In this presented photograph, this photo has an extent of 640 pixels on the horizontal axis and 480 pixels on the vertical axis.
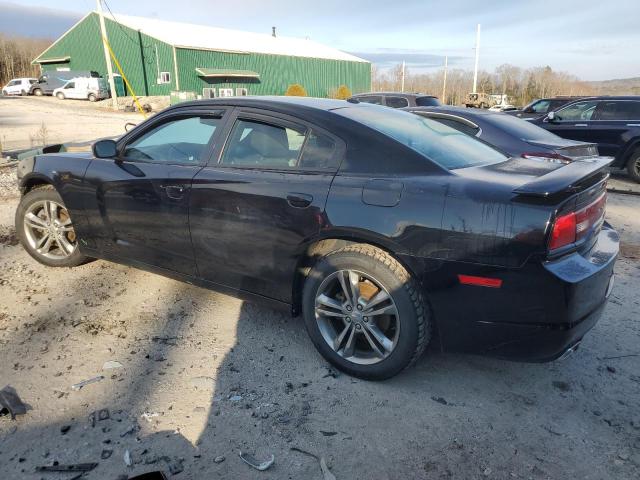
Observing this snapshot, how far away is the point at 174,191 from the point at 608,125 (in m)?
9.71

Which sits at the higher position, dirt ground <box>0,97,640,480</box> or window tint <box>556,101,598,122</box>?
window tint <box>556,101,598,122</box>

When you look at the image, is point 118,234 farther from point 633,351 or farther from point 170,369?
point 633,351

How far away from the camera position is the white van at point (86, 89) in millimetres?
38031

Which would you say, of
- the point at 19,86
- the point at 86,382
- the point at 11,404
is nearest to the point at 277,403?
the point at 86,382

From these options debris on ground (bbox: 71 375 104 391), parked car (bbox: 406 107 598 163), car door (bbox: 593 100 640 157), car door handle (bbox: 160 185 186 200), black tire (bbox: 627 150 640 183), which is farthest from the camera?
car door (bbox: 593 100 640 157)

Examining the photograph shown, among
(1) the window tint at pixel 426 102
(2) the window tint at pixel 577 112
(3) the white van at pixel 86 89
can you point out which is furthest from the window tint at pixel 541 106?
(3) the white van at pixel 86 89

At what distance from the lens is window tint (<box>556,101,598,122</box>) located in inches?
410

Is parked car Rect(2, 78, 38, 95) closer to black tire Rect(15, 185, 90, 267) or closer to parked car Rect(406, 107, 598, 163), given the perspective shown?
parked car Rect(406, 107, 598, 163)

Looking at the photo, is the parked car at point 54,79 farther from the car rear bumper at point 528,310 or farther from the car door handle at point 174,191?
the car rear bumper at point 528,310

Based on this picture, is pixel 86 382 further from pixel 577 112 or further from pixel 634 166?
pixel 577 112

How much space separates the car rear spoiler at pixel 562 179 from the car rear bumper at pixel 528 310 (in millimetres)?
349

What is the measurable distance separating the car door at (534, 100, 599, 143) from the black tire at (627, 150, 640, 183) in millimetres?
883

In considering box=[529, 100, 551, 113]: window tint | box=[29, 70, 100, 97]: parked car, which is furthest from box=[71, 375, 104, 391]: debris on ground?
box=[29, 70, 100, 97]: parked car

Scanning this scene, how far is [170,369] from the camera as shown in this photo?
121 inches
